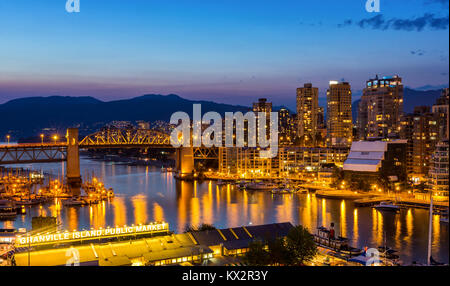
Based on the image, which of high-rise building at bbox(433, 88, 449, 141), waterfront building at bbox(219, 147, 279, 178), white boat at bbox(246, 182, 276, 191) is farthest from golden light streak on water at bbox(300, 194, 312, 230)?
high-rise building at bbox(433, 88, 449, 141)

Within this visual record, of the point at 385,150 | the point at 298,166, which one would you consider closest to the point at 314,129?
the point at 298,166

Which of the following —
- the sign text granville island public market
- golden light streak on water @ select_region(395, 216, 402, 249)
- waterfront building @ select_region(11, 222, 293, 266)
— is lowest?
golden light streak on water @ select_region(395, 216, 402, 249)

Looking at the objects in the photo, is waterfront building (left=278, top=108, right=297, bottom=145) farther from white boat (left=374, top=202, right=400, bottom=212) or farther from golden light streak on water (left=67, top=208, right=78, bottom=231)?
golden light streak on water (left=67, top=208, right=78, bottom=231)

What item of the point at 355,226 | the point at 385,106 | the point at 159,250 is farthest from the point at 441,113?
the point at 159,250

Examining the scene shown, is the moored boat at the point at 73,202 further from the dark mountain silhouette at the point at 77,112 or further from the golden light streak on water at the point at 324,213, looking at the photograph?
the dark mountain silhouette at the point at 77,112

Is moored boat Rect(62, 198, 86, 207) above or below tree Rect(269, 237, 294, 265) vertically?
below
